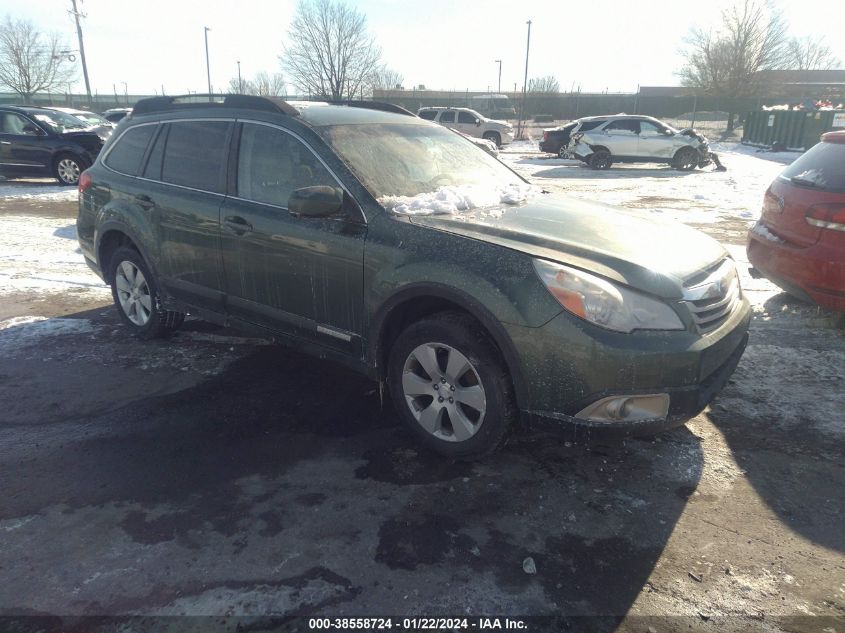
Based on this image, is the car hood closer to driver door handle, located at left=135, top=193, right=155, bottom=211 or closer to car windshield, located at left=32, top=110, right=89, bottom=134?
driver door handle, located at left=135, top=193, right=155, bottom=211

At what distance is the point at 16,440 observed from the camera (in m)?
3.45

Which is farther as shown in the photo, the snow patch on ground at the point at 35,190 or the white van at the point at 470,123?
the white van at the point at 470,123

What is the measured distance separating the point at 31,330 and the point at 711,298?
529cm

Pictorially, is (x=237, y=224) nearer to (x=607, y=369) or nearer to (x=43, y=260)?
(x=607, y=369)

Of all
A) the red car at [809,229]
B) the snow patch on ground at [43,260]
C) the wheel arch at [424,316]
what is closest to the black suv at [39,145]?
the snow patch on ground at [43,260]

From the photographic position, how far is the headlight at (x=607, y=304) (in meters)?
2.68

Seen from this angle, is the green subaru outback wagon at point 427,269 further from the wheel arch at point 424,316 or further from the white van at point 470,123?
the white van at point 470,123

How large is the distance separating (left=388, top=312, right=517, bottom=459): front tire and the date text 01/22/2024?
975 millimetres

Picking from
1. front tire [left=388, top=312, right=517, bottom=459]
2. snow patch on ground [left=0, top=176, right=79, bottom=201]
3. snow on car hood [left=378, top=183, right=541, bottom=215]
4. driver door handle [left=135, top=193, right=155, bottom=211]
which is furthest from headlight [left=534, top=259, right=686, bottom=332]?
snow patch on ground [left=0, top=176, right=79, bottom=201]

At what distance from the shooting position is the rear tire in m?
19.6

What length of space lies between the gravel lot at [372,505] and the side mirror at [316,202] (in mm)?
1291

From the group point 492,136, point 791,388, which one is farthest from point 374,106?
point 492,136

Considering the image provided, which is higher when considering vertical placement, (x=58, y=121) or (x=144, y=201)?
(x=58, y=121)

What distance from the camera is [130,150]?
4.84 m
